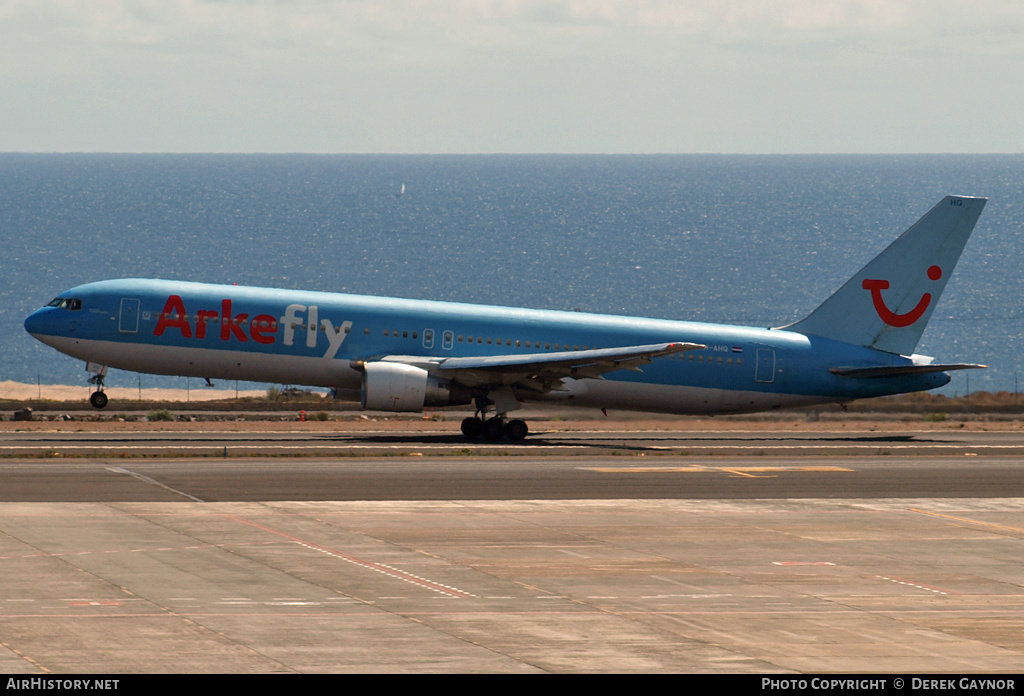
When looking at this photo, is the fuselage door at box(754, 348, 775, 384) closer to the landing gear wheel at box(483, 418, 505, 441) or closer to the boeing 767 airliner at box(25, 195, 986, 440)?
the boeing 767 airliner at box(25, 195, 986, 440)

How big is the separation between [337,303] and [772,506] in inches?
774

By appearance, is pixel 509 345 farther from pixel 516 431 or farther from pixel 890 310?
pixel 890 310

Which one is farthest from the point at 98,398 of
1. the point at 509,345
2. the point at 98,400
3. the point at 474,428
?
the point at 509,345

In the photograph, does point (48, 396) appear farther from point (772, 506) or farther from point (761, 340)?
point (772, 506)

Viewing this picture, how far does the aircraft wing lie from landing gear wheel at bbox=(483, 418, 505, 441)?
58.1 inches

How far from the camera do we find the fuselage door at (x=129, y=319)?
145 ft

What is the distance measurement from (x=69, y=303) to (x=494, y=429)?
14.7 m

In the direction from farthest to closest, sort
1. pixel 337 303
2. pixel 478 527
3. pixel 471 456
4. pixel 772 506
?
pixel 337 303 → pixel 471 456 → pixel 772 506 → pixel 478 527

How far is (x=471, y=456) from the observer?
40.5 meters

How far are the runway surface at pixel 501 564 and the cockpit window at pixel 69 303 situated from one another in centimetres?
672

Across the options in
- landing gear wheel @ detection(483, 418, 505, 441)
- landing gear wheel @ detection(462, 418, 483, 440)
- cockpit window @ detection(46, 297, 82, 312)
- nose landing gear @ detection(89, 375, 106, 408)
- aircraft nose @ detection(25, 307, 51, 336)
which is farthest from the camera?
landing gear wheel @ detection(462, 418, 483, 440)

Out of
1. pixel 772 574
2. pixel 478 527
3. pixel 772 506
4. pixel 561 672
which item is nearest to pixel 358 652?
pixel 561 672

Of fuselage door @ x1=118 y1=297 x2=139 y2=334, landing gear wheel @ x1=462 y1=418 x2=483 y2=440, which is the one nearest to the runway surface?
fuselage door @ x1=118 y1=297 x2=139 y2=334

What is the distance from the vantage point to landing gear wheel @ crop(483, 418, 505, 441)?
46.2 meters
